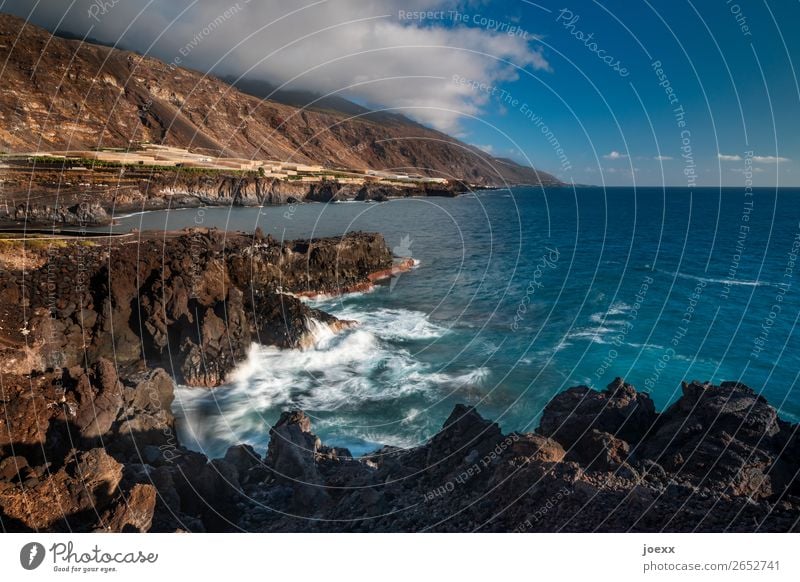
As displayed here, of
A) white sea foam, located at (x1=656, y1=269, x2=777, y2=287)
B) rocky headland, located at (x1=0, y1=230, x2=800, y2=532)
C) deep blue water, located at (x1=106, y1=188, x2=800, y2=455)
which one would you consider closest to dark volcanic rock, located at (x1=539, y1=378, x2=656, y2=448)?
rocky headland, located at (x1=0, y1=230, x2=800, y2=532)

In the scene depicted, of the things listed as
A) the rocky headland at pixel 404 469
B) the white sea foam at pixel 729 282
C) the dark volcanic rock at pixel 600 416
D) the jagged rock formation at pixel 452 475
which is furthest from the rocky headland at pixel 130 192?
the white sea foam at pixel 729 282

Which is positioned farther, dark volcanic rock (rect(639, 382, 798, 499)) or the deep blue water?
the deep blue water

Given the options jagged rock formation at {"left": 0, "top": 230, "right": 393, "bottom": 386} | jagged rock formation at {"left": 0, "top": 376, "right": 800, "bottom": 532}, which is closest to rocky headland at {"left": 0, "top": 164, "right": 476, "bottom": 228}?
jagged rock formation at {"left": 0, "top": 230, "right": 393, "bottom": 386}

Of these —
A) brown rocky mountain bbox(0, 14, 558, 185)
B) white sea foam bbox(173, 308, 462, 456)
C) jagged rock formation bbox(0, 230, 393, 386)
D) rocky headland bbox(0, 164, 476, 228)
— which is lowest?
white sea foam bbox(173, 308, 462, 456)

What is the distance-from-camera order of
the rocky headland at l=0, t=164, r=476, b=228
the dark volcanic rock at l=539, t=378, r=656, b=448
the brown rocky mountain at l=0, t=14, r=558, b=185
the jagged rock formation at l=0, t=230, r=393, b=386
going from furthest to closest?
the brown rocky mountain at l=0, t=14, r=558, b=185, the rocky headland at l=0, t=164, r=476, b=228, the jagged rock formation at l=0, t=230, r=393, b=386, the dark volcanic rock at l=539, t=378, r=656, b=448

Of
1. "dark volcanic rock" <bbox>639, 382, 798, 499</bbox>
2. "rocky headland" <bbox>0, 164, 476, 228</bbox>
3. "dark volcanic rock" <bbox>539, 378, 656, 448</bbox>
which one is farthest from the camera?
"rocky headland" <bbox>0, 164, 476, 228</bbox>

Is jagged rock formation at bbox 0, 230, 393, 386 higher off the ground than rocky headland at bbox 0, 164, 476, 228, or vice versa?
rocky headland at bbox 0, 164, 476, 228

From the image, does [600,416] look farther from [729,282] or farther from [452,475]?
[729,282]

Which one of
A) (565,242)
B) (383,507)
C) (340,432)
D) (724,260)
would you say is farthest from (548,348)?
(565,242)

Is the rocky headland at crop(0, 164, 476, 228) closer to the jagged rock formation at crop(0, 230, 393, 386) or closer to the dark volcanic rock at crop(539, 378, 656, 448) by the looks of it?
the jagged rock formation at crop(0, 230, 393, 386)

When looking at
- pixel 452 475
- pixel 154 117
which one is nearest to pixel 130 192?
pixel 452 475

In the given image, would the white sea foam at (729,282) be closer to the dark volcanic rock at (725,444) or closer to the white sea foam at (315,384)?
the white sea foam at (315,384)
